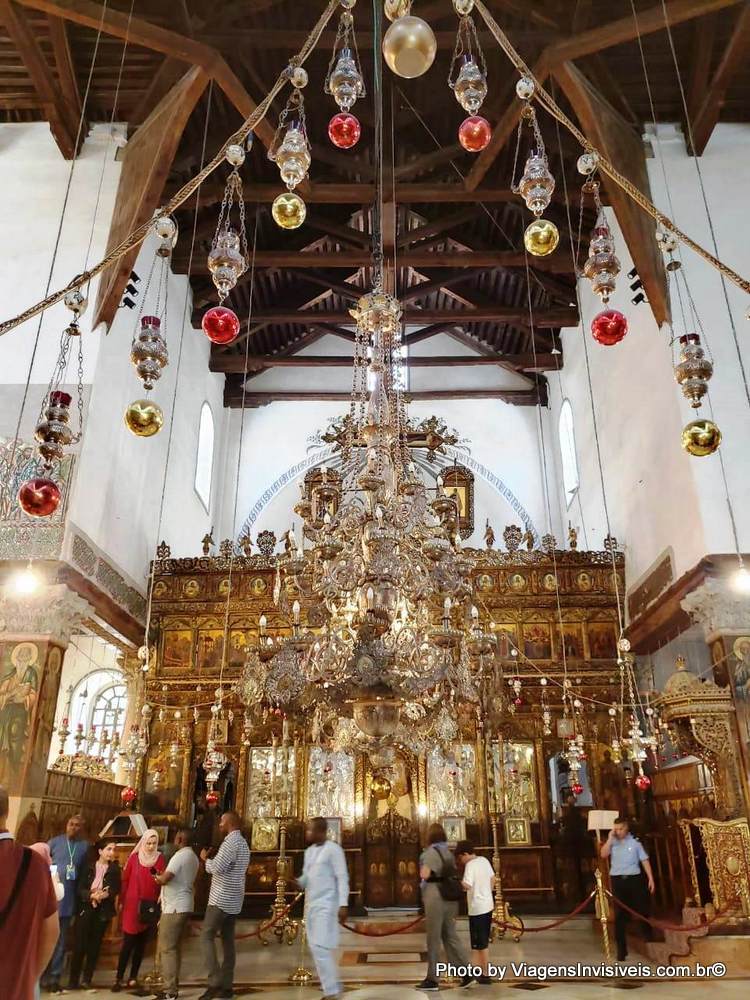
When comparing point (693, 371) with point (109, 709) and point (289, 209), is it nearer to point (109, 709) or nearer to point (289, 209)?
point (289, 209)

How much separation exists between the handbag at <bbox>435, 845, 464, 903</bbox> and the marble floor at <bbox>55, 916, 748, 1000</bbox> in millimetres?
668

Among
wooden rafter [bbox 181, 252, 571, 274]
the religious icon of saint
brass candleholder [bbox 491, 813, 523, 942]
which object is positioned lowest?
brass candleholder [bbox 491, 813, 523, 942]

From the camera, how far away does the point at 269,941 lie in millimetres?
8305

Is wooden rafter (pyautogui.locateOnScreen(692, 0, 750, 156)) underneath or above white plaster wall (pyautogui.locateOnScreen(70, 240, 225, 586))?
above

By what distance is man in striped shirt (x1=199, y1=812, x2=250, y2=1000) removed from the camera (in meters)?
5.21

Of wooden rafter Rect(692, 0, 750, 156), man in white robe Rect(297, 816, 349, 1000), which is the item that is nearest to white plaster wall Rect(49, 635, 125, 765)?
man in white robe Rect(297, 816, 349, 1000)

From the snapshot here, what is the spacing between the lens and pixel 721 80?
9.51 meters

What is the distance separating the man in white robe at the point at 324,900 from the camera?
15.4 feet

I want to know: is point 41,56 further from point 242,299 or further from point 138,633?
point 138,633

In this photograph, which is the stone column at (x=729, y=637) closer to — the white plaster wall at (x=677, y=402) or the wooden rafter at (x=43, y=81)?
the white plaster wall at (x=677, y=402)

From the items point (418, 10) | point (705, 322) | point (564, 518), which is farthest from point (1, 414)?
point (564, 518)

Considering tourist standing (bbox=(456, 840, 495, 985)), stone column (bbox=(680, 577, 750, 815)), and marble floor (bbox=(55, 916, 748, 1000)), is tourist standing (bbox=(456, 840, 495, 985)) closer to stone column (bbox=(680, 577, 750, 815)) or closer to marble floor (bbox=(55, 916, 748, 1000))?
marble floor (bbox=(55, 916, 748, 1000))

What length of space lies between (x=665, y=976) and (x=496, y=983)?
1507 mm

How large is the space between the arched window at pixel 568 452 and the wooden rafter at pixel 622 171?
530cm
